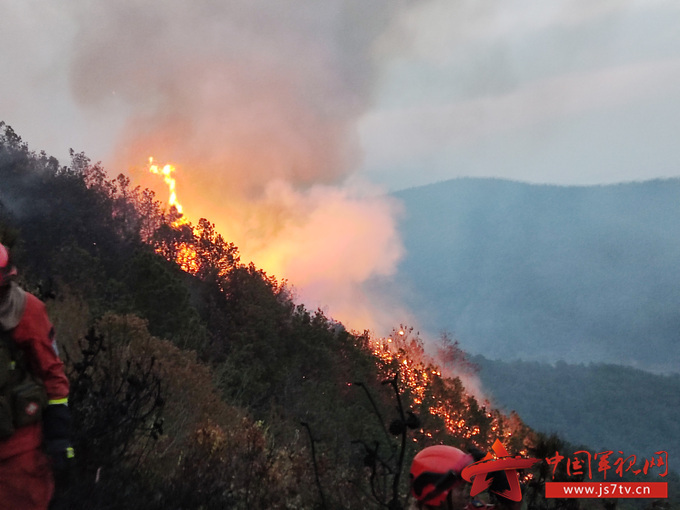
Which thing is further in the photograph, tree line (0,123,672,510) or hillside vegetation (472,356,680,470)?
hillside vegetation (472,356,680,470)

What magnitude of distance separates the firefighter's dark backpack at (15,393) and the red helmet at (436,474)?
6.14 feet

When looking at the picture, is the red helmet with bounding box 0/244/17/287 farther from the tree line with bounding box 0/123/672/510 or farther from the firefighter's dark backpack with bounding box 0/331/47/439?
the tree line with bounding box 0/123/672/510

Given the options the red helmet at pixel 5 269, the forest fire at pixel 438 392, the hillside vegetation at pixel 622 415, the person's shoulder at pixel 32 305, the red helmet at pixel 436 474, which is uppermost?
the hillside vegetation at pixel 622 415

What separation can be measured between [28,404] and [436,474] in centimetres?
199

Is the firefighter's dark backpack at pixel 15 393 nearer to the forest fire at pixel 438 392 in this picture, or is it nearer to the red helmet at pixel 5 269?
the red helmet at pixel 5 269

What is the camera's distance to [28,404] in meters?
3.19

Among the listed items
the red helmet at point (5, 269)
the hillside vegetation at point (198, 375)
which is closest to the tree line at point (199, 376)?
the hillside vegetation at point (198, 375)

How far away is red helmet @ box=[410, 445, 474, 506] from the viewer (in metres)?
2.82

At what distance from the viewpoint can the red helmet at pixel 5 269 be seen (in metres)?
3.20

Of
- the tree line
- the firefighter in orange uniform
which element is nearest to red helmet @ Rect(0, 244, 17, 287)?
the firefighter in orange uniform

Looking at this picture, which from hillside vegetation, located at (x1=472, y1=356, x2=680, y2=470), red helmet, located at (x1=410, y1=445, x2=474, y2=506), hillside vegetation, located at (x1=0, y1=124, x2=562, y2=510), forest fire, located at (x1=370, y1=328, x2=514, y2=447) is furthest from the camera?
hillside vegetation, located at (x1=472, y1=356, x2=680, y2=470)

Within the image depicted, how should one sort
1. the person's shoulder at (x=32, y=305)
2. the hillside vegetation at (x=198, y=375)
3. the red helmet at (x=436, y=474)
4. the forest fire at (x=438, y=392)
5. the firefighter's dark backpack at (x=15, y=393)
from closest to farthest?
1. the red helmet at (x=436, y=474)
2. the firefighter's dark backpack at (x=15, y=393)
3. the person's shoulder at (x=32, y=305)
4. the hillside vegetation at (x=198, y=375)
5. the forest fire at (x=438, y=392)

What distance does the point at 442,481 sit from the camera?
2.82 metres

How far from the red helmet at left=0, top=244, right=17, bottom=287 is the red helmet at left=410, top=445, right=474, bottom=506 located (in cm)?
217
